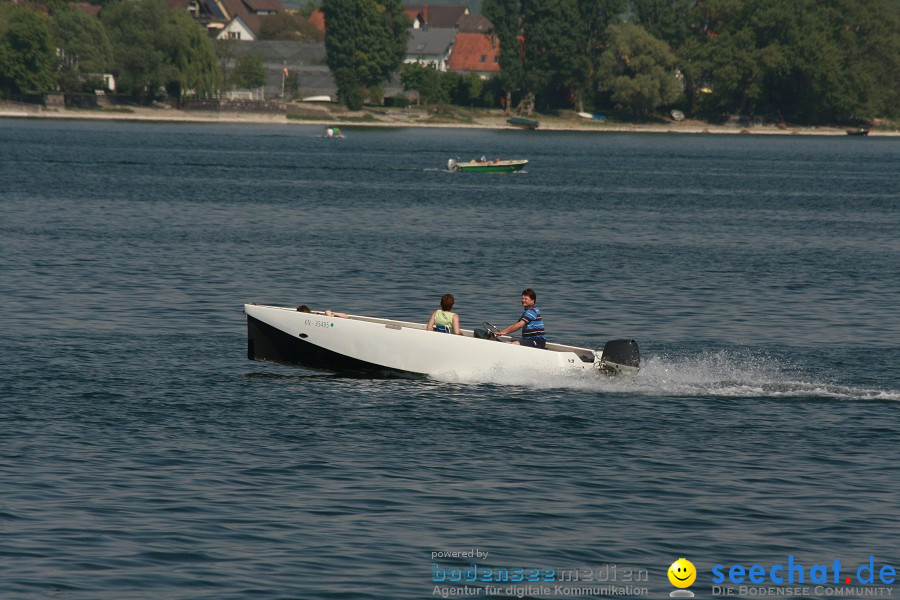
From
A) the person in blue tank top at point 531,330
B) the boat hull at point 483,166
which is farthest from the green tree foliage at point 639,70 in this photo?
the person in blue tank top at point 531,330

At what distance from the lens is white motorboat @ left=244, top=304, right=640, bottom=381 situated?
2627 cm

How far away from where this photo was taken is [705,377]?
91.0 feet

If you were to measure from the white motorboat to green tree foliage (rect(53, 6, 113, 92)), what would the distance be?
509ft

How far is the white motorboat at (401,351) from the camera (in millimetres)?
26266

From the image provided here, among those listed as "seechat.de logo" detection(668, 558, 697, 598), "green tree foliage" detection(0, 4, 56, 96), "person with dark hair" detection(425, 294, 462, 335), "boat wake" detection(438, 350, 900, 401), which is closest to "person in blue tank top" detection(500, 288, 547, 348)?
"boat wake" detection(438, 350, 900, 401)

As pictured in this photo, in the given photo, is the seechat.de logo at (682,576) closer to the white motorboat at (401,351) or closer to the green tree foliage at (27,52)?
the white motorboat at (401,351)

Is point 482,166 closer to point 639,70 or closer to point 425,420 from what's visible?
point 425,420

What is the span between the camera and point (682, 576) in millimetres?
→ 16094

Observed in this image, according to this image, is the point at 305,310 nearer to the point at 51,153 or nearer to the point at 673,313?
the point at 673,313

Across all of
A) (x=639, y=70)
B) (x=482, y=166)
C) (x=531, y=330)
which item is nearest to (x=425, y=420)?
(x=531, y=330)

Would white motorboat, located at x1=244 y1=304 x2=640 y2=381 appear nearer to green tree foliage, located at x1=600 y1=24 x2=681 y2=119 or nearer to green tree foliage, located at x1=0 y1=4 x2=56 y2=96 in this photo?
→ green tree foliage, located at x1=0 y1=4 x2=56 y2=96

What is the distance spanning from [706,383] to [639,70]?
170 m

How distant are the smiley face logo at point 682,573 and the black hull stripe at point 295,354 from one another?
1133cm

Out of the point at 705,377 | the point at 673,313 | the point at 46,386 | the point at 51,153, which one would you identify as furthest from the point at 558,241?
the point at 51,153
